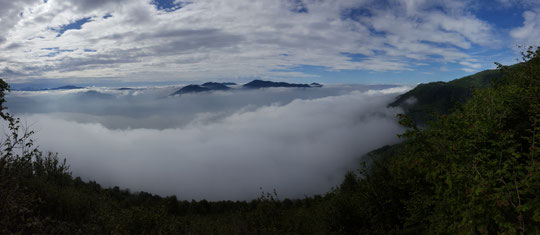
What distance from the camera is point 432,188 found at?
10.1m

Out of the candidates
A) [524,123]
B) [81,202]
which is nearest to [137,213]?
[81,202]

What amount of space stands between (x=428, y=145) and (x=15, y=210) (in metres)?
14.3

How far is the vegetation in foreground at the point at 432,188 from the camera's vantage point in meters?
6.67

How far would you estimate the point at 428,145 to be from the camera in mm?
10695

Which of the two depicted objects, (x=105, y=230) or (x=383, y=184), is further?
(x=383, y=184)

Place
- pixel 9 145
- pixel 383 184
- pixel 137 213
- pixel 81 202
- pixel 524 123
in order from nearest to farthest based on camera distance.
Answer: pixel 9 145
pixel 524 123
pixel 137 213
pixel 81 202
pixel 383 184

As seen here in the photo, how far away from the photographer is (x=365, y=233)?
579 inches

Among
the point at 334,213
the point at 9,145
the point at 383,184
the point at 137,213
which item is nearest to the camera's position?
the point at 9,145

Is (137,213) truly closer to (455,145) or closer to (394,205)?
(455,145)

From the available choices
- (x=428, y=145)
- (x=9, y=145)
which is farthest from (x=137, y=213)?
(x=428, y=145)

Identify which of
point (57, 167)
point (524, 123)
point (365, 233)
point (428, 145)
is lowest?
A: point (365, 233)

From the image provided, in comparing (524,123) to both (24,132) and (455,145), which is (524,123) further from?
(24,132)

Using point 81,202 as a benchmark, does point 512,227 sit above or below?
above

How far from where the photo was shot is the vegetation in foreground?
6.67 metres
